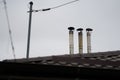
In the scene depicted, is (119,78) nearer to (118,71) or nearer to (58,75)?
(118,71)

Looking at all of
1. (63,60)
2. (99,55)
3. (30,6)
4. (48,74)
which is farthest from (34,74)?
(30,6)

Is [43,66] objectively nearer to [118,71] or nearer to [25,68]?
[25,68]

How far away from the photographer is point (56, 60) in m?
7.62

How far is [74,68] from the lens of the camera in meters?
5.91

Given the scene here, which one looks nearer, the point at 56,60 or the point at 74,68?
the point at 74,68

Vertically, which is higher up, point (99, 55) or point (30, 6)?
point (30, 6)

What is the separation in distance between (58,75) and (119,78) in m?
1.36

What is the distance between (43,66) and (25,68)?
342 millimetres

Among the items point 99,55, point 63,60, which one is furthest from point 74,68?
point 99,55

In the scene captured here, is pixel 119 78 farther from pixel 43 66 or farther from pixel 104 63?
pixel 43 66

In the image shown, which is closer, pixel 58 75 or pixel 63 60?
pixel 58 75

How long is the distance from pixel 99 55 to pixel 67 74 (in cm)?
343

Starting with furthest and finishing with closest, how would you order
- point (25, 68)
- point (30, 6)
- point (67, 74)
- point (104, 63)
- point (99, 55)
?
point (30, 6), point (99, 55), point (104, 63), point (67, 74), point (25, 68)

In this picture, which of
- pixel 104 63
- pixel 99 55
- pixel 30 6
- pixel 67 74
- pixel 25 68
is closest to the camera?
pixel 25 68
